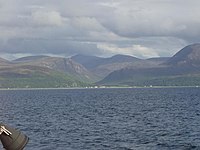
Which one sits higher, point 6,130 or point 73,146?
point 6,130

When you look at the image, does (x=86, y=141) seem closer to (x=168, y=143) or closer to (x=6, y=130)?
(x=168, y=143)

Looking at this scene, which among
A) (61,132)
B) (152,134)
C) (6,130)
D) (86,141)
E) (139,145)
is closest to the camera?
(6,130)


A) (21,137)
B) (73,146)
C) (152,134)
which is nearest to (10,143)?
(21,137)

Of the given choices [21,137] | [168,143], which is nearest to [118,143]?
[168,143]

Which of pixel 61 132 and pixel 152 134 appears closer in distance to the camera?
pixel 152 134

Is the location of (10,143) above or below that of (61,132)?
above

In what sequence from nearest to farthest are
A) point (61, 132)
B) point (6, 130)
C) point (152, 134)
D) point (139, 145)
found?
point (6, 130) → point (139, 145) → point (152, 134) → point (61, 132)

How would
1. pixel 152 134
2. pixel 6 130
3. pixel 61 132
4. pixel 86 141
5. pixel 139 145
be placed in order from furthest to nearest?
pixel 61 132
pixel 152 134
pixel 86 141
pixel 139 145
pixel 6 130

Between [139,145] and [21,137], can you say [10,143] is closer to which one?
[21,137]

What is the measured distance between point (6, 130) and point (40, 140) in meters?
60.3

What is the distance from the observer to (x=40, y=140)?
2726 inches

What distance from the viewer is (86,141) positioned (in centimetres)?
6806

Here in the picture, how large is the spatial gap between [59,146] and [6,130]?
53726mm

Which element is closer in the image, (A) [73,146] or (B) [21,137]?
(B) [21,137]
